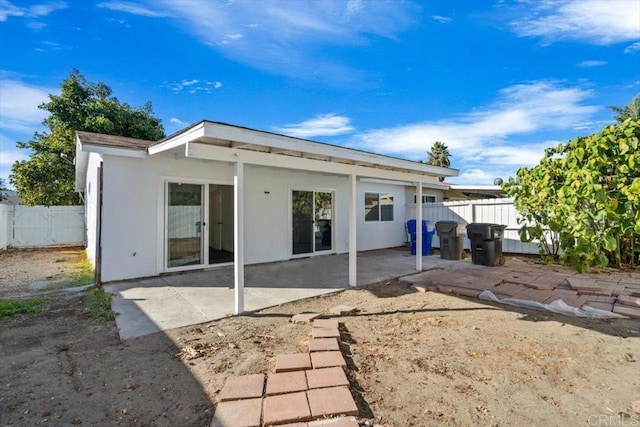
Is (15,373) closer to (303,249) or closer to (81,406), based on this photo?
(81,406)

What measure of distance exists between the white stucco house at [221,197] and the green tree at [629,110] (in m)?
13.3

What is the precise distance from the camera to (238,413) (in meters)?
2.20

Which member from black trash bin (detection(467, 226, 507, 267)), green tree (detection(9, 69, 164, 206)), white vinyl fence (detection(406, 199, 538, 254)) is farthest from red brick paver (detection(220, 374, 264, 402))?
green tree (detection(9, 69, 164, 206))

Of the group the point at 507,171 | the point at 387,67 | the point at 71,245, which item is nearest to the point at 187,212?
the point at 387,67

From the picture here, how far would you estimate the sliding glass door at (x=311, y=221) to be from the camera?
9.30 metres

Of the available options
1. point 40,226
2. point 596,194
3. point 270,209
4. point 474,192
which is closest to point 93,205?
point 270,209

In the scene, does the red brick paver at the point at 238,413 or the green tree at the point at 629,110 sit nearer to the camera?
the red brick paver at the point at 238,413

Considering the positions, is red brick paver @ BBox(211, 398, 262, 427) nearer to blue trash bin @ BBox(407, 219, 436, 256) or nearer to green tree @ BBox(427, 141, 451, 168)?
blue trash bin @ BBox(407, 219, 436, 256)

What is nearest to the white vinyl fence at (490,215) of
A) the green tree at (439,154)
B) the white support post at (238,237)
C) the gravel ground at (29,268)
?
the white support post at (238,237)

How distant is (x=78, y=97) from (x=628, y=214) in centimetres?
2276

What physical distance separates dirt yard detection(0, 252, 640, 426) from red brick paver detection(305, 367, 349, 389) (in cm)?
11

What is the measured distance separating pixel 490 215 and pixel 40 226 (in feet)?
59.4

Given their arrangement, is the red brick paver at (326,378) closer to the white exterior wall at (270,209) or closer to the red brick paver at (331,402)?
the red brick paver at (331,402)

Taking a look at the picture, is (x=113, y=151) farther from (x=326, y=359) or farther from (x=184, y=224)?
(x=326, y=359)
